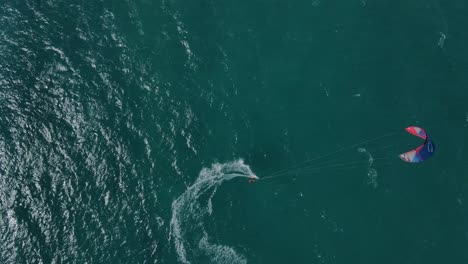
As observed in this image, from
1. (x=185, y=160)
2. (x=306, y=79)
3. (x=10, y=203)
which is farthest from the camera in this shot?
(x=306, y=79)

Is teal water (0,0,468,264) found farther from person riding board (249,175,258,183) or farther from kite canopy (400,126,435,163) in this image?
kite canopy (400,126,435,163)

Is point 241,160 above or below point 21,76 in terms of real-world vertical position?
below

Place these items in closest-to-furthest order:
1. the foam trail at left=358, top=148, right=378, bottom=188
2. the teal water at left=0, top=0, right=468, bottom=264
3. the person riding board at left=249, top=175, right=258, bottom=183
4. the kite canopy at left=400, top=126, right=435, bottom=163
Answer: the teal water at left=0, top=0, right=468, bottom=264, the kite canopy at left=400, top=126, right=435, bottom=163, the person riding board at left=249, top=175, right=258, bottom=183, the foam trail at left=358, top=148, right=378, bottom=188

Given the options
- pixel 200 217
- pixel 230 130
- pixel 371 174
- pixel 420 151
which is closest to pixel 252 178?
pixel 230 130

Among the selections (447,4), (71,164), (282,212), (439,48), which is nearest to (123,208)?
(71,164)

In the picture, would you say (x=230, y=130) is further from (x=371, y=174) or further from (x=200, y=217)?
(x=371, y=174)

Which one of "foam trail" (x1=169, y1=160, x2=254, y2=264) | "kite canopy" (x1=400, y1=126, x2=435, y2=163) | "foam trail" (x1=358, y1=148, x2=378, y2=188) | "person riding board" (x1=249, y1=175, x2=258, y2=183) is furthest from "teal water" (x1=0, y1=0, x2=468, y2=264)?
"kite canopy" (x1=400, y1=126, x2=435, y2=163)

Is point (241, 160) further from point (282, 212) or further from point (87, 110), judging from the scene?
point (87, 110)
